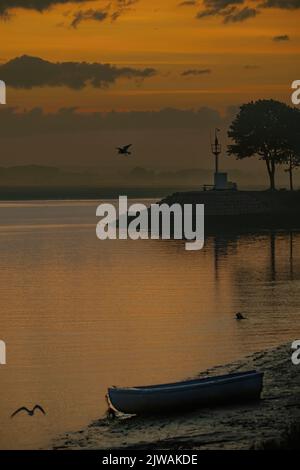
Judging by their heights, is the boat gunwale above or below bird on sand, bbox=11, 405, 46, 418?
above

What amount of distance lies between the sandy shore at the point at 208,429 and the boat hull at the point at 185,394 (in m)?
0.36

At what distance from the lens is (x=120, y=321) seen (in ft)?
235

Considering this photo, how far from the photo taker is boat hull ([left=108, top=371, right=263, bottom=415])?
4206 cm

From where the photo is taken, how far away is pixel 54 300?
85.4 metres

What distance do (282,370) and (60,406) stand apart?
1029cm

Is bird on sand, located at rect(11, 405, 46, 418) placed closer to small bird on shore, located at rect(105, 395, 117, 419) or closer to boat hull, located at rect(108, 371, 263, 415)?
Result: small bird on shore, located at rect(105, 395, 117, 419)

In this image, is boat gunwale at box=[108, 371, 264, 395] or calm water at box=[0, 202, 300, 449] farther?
calm water at box=[0, 202, 300, 449]

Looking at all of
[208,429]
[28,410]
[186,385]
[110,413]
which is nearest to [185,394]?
[186,385]

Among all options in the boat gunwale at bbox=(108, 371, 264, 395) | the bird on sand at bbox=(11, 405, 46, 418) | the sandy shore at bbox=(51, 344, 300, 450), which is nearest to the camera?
the sandy shore at bbox=(51, 344, 300, 450)

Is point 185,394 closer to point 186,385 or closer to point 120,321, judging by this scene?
point 186,385

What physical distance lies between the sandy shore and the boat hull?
357 millimetres

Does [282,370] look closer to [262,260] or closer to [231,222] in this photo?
[262,260]

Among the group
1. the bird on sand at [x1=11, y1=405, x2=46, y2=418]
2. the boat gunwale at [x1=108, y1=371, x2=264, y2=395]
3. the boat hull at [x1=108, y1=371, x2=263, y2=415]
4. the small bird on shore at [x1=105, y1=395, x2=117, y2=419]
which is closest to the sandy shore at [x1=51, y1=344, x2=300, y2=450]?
the boat hull at [x1=108, y1=371, x2=263, y2=415]

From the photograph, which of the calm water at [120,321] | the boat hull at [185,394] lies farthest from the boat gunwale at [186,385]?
the calm water at [120,321]
